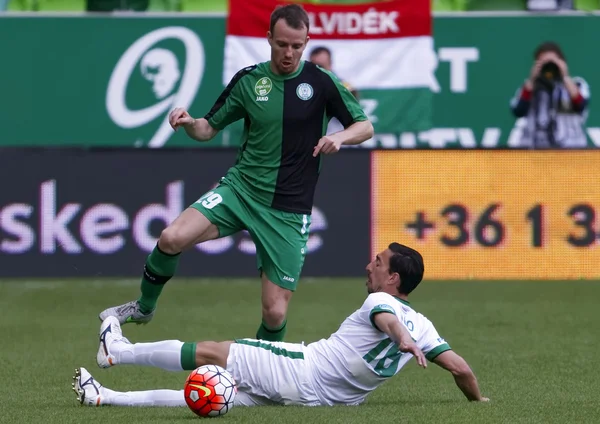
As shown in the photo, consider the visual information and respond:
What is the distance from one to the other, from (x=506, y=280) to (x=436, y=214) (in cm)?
101

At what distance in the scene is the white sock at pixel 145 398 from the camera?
763 cm

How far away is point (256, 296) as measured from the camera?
13.6 meters

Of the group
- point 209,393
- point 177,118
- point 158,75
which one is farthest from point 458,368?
point 158,75

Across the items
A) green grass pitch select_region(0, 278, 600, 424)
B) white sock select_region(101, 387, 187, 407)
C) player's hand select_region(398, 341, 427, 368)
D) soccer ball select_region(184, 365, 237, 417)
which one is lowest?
green grass pitch select_region(0, 278, 600, 424)

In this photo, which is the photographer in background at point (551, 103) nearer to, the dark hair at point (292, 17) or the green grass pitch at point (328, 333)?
the green grass pitch at point (328, 333)

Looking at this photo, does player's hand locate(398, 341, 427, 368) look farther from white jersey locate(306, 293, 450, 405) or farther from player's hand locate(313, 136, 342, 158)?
player's hand locate(313, 136, 342, 158)

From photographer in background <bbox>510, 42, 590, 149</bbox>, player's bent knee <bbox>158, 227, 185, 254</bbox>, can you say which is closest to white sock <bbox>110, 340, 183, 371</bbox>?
Result: player's bent knee <bbox>158, 227, 185, 254</bbox>

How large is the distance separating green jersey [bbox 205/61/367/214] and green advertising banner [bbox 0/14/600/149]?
8332 mm

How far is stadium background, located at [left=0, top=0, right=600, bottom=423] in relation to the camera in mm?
11414

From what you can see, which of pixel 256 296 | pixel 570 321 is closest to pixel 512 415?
pixel 570 321

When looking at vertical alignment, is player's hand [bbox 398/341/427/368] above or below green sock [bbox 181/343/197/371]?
above

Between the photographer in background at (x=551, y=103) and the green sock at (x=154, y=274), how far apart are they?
8.12 m

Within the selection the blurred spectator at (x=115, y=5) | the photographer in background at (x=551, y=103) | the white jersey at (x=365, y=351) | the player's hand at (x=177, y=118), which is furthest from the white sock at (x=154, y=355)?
the blurred spectator at (x=115, y=5)

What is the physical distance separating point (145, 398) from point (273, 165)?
1.79m
